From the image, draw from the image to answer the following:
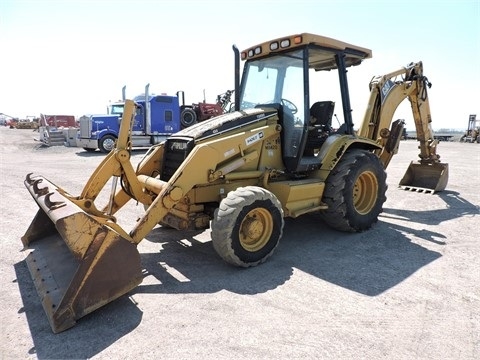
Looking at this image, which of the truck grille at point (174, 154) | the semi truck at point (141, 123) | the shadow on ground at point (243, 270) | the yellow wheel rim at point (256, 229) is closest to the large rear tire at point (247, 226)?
the yellow wheel rim at point (256, 229)

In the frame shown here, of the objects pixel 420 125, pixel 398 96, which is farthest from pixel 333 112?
pixel 420 125

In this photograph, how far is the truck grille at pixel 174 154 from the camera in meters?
4.60

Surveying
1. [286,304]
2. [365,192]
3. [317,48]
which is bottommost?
[286,304]

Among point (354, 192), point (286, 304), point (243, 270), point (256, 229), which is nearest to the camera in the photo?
point (286, 304)

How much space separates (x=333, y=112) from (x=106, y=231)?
160 inches

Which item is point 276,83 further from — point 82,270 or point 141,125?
point 141,125

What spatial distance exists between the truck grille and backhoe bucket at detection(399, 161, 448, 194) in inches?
247

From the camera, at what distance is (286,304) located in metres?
3.49

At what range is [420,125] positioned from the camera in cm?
812

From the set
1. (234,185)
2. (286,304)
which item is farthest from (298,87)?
(286,304)

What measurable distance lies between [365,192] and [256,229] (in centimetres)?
250

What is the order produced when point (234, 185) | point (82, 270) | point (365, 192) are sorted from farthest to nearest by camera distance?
point (365, 192), point (234, 185), point (82, 270)

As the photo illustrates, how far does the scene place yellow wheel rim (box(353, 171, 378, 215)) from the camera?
19.1 ft

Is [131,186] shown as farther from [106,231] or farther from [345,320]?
[345,320]
